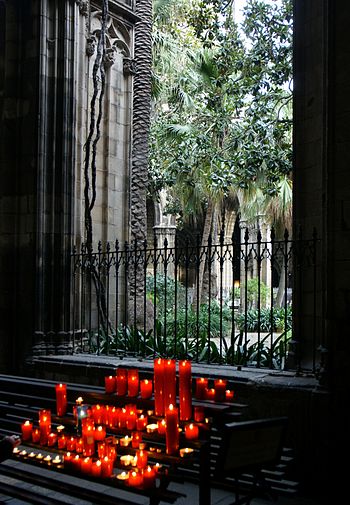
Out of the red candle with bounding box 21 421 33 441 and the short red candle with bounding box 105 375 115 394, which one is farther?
the short red candle with bounding box 105 375 115 394

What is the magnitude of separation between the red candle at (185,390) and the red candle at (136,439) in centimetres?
32

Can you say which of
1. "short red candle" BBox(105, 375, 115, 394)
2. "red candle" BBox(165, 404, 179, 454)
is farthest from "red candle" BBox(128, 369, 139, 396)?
"red candle" BBox(165, 404, 179, 454)

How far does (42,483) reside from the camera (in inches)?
139

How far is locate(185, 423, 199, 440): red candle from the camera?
11.4ft

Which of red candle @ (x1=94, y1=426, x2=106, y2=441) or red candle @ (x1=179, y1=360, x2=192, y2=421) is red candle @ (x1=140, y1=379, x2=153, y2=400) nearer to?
red candle @ (x1=179, y1=360, x2=192, y2=421)

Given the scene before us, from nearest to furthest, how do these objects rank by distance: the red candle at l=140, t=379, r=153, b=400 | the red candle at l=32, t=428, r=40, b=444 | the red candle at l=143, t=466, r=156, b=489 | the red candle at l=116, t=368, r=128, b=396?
the red candle at l=143, t=466, r=156, b=489, the red candle at l=32, t=428, r=40, b=444, the red candle at l=140, t=379, r=153, b=400, the red candle at l=116, t=368, r=128, b=396

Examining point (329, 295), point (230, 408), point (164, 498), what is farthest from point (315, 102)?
point (164, 498)

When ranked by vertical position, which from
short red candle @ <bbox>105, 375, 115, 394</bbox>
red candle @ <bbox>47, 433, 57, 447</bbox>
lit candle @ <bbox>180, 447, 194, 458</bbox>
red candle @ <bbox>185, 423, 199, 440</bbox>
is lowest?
red candle @ <bbox>47, 433, 57, 447</bbox>

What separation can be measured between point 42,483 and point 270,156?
318 inches

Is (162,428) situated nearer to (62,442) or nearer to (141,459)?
(141,459)

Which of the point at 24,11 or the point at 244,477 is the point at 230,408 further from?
the point at 24,11

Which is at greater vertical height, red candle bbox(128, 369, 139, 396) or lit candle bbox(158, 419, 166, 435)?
red candle bbox(128, 369, 139, 396)

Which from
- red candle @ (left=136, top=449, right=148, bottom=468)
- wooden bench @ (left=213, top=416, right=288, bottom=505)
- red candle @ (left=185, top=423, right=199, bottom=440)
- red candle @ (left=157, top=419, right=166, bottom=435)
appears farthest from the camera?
red candle @ (left=157, top=419, right=166, bottom=435)

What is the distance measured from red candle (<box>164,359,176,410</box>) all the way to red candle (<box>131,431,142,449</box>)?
274mm
